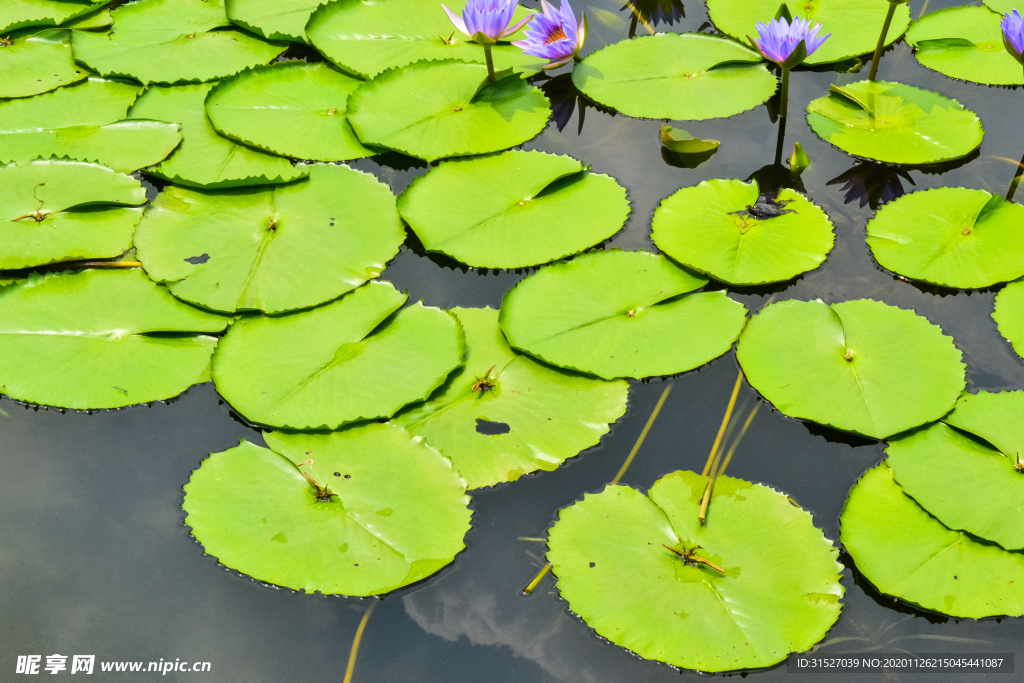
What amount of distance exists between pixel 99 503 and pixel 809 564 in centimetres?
200

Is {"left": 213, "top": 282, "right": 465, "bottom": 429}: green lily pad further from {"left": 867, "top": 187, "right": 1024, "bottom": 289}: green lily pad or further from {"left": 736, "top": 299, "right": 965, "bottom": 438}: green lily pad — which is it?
{"left": 867, "top": 187, "right": 1024, "bottom": 289}: green lily pad

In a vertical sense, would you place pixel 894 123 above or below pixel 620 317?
above

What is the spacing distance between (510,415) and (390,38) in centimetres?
214

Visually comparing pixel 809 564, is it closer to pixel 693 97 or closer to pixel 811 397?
pixel 811 397

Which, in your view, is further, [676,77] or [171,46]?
[171,46]

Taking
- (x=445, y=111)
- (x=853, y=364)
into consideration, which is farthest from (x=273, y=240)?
(x=853, y=364)

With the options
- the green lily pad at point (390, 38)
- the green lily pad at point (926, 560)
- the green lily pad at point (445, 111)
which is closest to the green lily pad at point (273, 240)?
the green lily pad at point (445, 111)

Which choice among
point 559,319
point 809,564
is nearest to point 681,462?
point 809,564

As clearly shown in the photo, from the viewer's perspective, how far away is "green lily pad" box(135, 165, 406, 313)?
257cm

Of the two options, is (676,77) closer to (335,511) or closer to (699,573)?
(699,573)

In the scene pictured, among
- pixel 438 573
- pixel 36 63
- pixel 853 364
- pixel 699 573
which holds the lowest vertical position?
pixel 438 573

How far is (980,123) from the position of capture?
3.10m

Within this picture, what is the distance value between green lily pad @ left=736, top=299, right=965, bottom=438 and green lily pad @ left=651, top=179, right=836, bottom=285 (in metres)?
0.19

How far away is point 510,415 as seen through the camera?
228 cm
